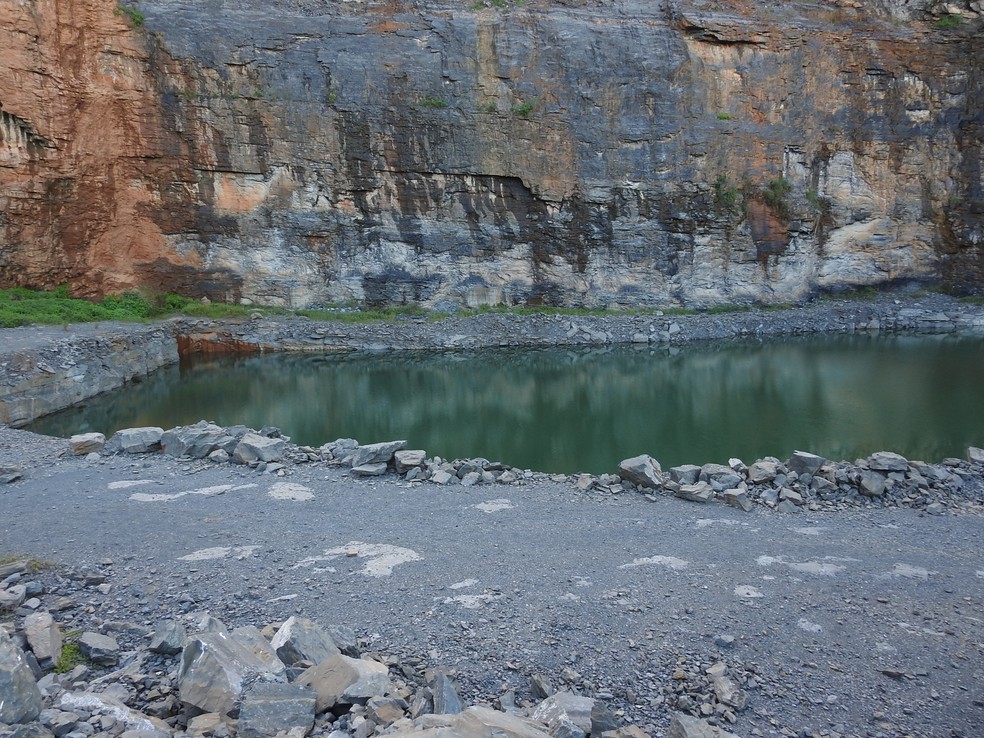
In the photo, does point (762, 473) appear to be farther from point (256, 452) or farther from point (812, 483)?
point (256, 452)

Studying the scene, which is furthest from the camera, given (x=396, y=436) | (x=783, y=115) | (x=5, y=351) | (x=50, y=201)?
(x=783, y=115)

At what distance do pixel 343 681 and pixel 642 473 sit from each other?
18.7 ft

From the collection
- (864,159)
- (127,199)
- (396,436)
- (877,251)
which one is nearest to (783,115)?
(864,159)

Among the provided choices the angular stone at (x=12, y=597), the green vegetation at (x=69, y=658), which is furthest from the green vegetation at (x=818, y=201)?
the green vegetation at (x=69, y=658)

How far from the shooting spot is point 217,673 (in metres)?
3.63

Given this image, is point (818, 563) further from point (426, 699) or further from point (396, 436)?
point (396, 436)

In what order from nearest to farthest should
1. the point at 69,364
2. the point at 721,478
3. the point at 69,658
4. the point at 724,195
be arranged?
the point at 69,658 → the point at 721,478 → the point at 69,364 → the point at 724,195

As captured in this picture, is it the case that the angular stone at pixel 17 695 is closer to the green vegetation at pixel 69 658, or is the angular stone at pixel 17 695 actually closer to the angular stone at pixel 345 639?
the green vegetation at pixel 69 658

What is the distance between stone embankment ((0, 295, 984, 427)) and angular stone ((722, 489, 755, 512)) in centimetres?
1599

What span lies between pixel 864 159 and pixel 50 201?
121 ft

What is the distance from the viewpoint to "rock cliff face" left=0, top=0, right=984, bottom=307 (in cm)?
2580

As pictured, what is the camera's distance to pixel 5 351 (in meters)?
15.5

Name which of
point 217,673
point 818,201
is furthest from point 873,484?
point 818,201

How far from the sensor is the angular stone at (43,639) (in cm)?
413
